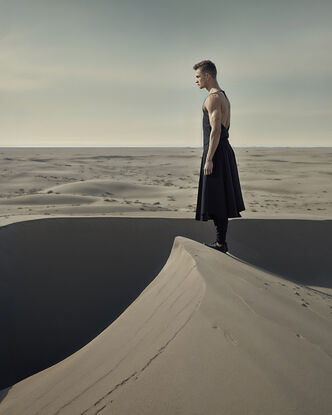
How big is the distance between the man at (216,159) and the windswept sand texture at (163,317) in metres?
0.36

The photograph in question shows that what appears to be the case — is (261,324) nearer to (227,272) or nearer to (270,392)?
(270,392)

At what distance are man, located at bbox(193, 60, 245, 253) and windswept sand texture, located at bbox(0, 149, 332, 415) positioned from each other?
0.36m

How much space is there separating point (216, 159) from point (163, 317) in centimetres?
187

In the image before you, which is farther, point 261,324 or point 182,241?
point 182,241

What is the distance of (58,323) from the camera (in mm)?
3771

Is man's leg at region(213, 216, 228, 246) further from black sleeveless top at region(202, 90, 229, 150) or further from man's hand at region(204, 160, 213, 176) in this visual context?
black sleeveless top at region(202, 90, 229, 150)

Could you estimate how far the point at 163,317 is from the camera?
2051 mm

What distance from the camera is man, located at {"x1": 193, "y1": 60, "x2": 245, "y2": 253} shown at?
11.4 feet

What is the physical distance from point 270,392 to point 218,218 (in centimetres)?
236

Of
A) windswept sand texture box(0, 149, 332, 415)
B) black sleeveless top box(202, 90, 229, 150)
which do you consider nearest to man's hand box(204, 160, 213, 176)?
black sleeveless top box(202, 90, 229, 150)

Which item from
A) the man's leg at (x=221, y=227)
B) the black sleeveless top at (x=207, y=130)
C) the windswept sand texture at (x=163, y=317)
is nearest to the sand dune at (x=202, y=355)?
the windswept sand texture at (x=163, y=317)

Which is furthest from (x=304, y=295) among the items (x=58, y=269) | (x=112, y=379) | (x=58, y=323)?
(x=58, y=269)

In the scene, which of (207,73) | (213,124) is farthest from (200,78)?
(213,124)

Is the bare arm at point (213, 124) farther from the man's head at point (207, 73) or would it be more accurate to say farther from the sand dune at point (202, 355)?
the sand dune at point (202, 355)
